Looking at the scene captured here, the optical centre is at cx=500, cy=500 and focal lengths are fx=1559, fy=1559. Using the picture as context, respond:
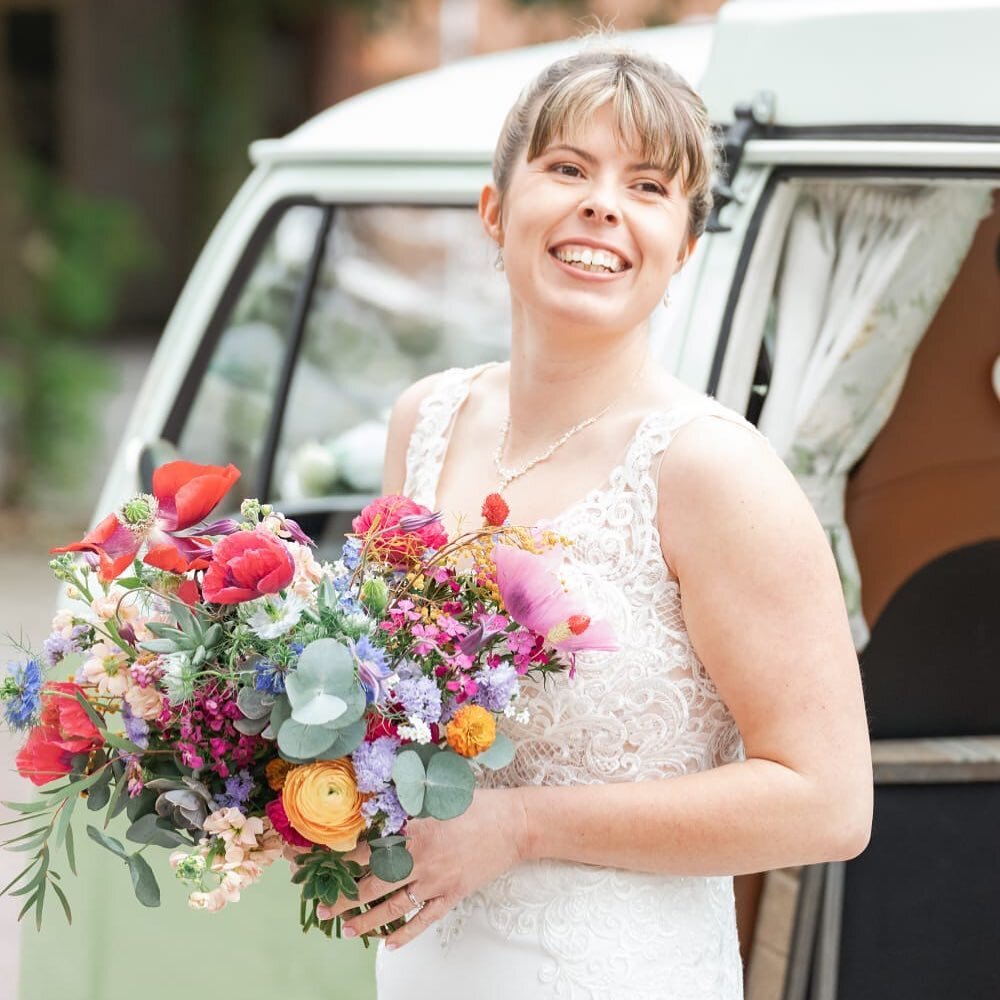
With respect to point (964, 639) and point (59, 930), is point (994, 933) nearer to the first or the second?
point (964, 639)

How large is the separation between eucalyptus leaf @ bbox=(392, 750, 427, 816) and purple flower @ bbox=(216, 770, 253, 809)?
6.8 inches

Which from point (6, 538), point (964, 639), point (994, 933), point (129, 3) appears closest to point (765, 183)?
point (964, 639)

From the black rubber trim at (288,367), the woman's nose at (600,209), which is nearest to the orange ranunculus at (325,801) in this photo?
the woman's nose at (600,209)

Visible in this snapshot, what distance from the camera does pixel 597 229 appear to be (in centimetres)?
187

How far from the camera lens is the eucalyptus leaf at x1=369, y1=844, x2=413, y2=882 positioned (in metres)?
1.61

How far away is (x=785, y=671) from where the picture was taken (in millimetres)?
1720

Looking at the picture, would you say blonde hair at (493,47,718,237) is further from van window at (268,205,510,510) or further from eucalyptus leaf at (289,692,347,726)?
van window at (268,205,510,510)

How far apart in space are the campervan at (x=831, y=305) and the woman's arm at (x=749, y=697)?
2.08 feet

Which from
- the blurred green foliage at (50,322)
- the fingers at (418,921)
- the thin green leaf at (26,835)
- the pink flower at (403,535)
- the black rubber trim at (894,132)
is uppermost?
the blurred green foliage at (50,322)

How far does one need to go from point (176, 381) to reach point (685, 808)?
1.91 metres

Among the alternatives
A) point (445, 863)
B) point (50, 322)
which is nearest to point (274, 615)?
point (445, 863)

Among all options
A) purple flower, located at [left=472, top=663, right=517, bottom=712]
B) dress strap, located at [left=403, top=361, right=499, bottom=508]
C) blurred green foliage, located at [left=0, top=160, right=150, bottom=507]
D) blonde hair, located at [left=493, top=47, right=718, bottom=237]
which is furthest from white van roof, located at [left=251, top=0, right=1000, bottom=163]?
blurred green foliage, located at [left=0, top=160, right=150, bottom=507]

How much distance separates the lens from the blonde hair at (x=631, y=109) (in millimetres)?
1855

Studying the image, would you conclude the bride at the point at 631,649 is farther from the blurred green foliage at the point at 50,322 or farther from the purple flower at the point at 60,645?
the blurred green foliage at the point at 50,322
